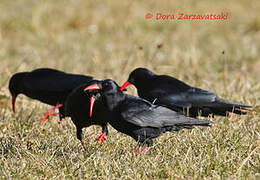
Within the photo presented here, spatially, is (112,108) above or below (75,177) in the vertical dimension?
above

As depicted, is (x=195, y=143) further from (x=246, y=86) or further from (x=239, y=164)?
(x=246, y=86)

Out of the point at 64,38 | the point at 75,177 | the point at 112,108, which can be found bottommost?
the point at 75,177

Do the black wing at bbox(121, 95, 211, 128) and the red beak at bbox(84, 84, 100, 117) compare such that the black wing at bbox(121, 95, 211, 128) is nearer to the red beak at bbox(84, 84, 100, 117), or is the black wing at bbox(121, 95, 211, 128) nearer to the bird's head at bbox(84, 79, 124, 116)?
the bird's head at bbox(84, 79, 124, 116)

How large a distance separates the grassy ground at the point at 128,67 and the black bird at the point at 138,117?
4.3 inches

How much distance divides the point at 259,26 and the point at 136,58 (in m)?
3.42

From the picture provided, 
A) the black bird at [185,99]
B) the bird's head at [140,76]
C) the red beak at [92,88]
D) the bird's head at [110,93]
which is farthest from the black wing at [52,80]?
the bird's head at [110,93]

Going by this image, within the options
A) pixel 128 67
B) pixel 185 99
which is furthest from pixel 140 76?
pixel 128 67

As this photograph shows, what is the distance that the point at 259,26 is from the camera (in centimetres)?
994

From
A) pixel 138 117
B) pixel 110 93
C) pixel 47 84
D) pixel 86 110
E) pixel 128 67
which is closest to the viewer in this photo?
pixel 138 117

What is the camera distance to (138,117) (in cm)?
379

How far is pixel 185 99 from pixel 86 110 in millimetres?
991

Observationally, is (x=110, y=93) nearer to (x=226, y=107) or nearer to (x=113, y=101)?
(x=113, y=101)

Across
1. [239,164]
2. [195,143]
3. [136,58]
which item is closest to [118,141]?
[195,143]

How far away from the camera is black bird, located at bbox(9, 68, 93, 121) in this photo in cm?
557
